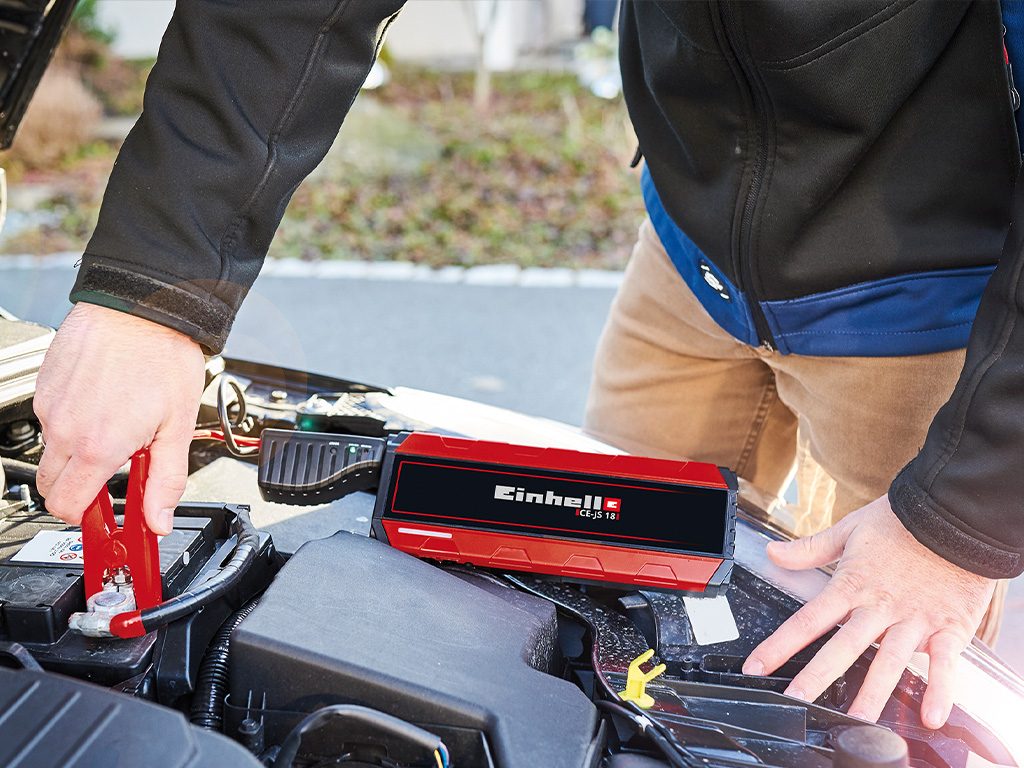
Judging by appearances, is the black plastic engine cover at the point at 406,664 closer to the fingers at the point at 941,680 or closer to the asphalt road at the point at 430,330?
the fingers at the point at 941,680

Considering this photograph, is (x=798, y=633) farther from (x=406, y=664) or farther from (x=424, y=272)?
(x=424, y=272)

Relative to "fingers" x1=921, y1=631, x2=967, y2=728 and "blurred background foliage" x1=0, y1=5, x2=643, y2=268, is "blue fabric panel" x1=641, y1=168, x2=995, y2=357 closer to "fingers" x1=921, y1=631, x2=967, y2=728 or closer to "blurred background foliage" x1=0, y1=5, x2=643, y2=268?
"fingers" x1=921, y1=631, x2=967, y2=728

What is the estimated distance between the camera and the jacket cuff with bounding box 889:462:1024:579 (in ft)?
2.79

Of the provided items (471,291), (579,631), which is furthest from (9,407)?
Answer: (471,291)

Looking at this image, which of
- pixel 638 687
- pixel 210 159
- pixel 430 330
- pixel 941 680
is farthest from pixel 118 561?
pixel 430 330

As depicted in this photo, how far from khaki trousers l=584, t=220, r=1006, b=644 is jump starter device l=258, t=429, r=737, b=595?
32 cm

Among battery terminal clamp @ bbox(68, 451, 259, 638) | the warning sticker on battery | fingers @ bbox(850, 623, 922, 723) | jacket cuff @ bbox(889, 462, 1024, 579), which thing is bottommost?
the warning sticker on battery

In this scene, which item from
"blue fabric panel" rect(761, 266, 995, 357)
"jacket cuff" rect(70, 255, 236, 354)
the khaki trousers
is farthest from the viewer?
the khaki trousers

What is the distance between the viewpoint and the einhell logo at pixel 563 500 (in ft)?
3.21

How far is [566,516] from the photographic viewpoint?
3.21ft

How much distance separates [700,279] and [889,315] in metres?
0.27

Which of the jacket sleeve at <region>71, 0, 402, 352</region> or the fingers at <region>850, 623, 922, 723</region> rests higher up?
the jacket sleeve at <region>71, 0, 402, 352</region>

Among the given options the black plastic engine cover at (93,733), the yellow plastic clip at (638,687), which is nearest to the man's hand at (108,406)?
the black plastic engine cover at (93,733)

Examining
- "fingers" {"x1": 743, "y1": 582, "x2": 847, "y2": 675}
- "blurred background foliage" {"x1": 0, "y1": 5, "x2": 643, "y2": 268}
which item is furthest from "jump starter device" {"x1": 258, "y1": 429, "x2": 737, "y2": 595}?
"blurred background foliage" {"x1": 0, "y1": 5, "x2": 643, "y2": 268}
